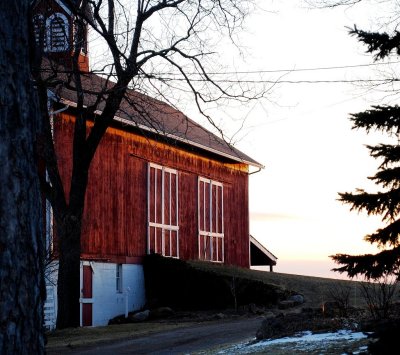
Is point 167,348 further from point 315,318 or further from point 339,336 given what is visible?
point 339,336

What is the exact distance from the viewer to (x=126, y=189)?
2855 centimetres

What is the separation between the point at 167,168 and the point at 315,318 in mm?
16973

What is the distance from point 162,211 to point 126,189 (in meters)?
2.53

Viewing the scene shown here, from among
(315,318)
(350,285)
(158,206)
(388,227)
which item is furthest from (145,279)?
(388,227)

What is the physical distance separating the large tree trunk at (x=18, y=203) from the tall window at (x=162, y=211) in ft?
80.1

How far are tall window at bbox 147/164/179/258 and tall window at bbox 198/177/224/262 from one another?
6.33 feet

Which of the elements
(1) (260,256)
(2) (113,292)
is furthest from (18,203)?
(1) (260,256)

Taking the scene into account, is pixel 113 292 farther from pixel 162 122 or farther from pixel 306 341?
pixel 306 341

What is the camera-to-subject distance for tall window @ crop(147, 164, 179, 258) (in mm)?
30062

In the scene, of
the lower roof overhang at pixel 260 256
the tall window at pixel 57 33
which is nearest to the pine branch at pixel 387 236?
the tall window at pixel 57 33

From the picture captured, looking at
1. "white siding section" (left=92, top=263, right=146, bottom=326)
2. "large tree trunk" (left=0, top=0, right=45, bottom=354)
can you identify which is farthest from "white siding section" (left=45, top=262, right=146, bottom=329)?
"large tree trunk" (left=0, top=0, right=45, bottom=354)

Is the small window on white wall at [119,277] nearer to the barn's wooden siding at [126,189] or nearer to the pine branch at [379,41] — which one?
the barn's wooden siding at [126,189]

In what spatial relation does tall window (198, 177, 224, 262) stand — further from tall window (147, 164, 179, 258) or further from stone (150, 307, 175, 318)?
stone (150, 307, 175, 318)

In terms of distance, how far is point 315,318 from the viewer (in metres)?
14.7
